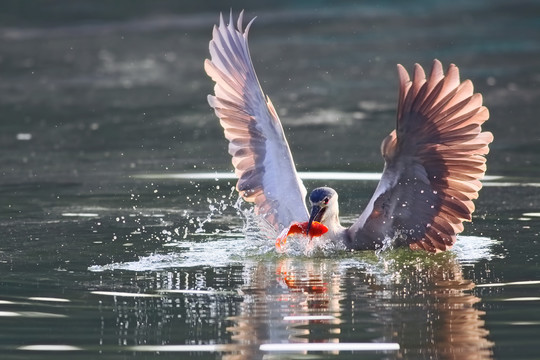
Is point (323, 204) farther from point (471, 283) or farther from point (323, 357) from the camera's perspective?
point (323, 357)

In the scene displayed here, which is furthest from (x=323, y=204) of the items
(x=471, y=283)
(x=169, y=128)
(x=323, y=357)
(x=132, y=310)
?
(x=169, y=128)

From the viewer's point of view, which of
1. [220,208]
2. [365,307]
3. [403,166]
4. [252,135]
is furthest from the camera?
[220,208]

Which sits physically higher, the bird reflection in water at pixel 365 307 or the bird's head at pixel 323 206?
the bird's head at pixel 323 206

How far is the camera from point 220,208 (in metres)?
10.3

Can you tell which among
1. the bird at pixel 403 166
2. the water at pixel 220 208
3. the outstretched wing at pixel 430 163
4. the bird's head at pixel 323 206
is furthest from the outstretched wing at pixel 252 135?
the outstretched wing at pixel 430 163

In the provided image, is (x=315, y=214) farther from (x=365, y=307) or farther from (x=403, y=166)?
(x=365, y=307)

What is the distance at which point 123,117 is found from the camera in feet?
50.2

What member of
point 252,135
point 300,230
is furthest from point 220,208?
point 300,230

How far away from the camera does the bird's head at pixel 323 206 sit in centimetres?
864

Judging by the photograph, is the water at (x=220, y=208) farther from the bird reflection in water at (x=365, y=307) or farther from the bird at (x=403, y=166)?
the bird at (x=403, y=166)

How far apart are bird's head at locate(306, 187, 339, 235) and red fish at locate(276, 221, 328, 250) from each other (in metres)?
0.04

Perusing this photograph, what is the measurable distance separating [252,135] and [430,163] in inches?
61.4

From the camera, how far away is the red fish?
8578 mm

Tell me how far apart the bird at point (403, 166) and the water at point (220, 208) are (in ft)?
0.63
